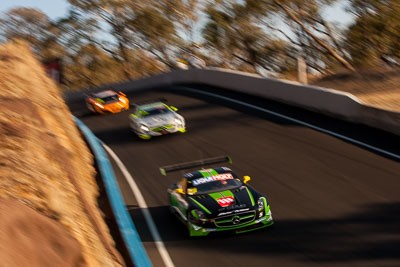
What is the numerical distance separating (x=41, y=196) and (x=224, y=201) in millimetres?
4116

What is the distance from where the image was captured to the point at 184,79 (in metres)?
34.2

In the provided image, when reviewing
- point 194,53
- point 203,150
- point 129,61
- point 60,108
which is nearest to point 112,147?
point 60,108

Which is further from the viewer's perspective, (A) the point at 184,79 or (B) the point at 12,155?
(A) the point at 184,79

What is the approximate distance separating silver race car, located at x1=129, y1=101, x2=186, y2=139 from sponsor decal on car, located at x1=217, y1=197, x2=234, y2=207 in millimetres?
9032

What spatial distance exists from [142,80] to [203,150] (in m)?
22.3

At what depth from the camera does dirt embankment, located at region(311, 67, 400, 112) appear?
64.7 ft

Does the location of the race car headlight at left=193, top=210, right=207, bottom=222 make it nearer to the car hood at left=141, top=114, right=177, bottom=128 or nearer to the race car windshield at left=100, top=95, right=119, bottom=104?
the car hood at left=141, top=114, right=177, bottom=128

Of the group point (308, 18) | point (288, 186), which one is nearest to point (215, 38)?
point (308, 18)

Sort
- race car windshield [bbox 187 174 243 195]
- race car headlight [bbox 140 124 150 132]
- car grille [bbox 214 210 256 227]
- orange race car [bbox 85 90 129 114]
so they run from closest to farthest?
car grille [bbox 214 210 256 227], race car windshield [bbox 187 174 243 195], race car headlight [bbox 140 124 150 132], orange race car [bbox 85 90 129 114]

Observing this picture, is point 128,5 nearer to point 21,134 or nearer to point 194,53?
point 194,53

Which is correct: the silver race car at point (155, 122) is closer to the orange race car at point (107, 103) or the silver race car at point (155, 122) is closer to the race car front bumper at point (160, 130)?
the race car front bumper at point (160, 130)

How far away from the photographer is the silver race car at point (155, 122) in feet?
65.6

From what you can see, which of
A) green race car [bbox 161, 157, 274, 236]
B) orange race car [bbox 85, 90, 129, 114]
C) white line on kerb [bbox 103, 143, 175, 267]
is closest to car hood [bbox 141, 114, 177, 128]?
white line on kerb [bbox 103, 143, 175, 267]

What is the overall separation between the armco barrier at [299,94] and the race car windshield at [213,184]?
655 centimetres
